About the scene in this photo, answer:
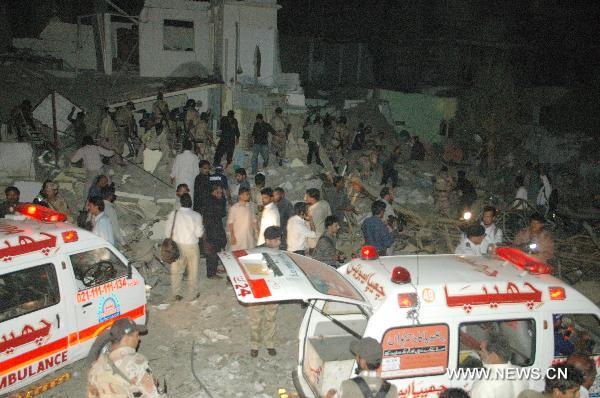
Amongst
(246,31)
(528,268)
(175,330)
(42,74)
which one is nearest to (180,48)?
(246,31)

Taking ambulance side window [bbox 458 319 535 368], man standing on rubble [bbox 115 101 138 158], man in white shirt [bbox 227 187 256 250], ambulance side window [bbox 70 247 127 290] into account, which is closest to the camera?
ambulance side window [bbox 458 319 535 368]

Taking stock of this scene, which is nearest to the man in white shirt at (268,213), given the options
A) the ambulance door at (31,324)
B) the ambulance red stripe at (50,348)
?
the ambulance red stripe at (50,348)

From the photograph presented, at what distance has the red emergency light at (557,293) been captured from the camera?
443cm

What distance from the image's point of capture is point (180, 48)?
74.6 ft

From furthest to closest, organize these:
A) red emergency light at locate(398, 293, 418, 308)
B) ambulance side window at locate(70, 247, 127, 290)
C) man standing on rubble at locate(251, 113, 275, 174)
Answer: man standing on rubble at locate(251, 113, 275, 174) < ambulance side window at locate(70, 247, 127, 290) < red emergency light at locate(398, 293, 418, 308)

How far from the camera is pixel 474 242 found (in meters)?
6.77

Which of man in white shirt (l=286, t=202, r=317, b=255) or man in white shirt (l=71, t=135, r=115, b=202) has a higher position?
man in white shirt (l=71, t=135, r=115, b=202)

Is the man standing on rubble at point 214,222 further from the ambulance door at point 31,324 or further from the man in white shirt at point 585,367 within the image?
the man in white shirt at point 585,367

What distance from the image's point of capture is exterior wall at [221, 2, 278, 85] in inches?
791

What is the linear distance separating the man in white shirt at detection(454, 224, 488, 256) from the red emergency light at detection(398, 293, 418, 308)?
285 cm

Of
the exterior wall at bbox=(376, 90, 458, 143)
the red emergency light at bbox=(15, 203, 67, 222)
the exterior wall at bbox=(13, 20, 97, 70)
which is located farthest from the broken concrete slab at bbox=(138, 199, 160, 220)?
the exterior wall at bbox=(376, 90, 458, 143)

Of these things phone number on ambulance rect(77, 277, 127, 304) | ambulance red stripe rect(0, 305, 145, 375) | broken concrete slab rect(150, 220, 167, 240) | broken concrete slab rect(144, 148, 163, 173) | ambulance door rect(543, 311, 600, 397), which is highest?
broken concrete slab rect(144, 148, 163, 173)

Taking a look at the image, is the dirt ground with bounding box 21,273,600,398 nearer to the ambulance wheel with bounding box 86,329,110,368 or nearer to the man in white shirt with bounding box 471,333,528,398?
the ambulance wheel with bounding box 86,329,110,368

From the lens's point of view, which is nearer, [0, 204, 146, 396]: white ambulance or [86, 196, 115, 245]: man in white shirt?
[0, 204, 146, 396]: white ambulance
